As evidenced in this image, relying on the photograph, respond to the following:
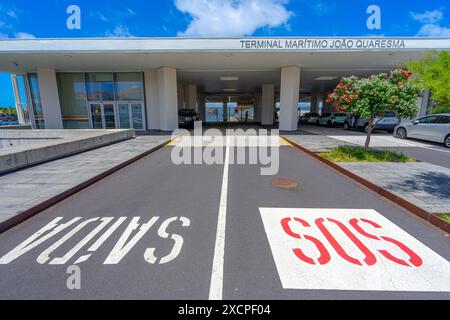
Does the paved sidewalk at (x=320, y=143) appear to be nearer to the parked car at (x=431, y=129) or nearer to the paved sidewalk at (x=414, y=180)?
the paved sidewalk at (x=414, y=180)

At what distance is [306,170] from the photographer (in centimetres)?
707

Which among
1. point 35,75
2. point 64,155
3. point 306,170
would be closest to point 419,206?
point 306,170

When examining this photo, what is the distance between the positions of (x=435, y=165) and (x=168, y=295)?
8926mm

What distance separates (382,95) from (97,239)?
8629 millimetres

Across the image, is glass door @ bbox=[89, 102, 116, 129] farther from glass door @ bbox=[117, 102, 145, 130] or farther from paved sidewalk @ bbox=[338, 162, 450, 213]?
paved sidewalk @ bbox=[338, 162, 450, 213]

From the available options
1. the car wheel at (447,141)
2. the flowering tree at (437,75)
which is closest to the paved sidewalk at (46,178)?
the flowering tree at (437,75)

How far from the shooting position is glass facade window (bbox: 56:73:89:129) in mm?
19208

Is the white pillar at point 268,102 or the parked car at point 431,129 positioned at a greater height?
the white pillar at point 268,102

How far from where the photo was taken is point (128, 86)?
62.8ft

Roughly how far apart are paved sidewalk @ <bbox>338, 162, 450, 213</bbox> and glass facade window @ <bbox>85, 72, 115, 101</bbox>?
1920cm

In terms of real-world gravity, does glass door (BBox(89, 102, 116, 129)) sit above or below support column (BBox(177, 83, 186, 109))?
below

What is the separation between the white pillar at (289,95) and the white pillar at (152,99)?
10645mm

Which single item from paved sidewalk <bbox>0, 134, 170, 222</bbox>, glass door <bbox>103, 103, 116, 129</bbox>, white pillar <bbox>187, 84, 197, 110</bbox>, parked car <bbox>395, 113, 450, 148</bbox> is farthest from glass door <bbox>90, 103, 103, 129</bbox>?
parked car <bbox>395, 113, 450, 148</bbox>

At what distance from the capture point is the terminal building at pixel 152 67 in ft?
43.0
